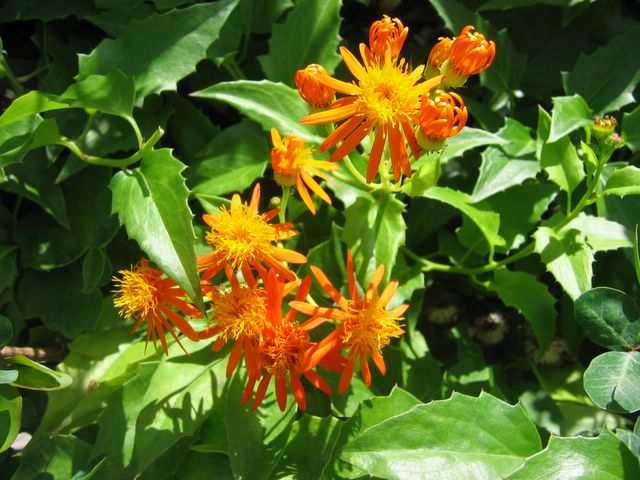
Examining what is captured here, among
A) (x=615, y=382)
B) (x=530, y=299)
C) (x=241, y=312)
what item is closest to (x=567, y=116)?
(x=530, y=299)

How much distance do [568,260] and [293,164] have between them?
575 mm

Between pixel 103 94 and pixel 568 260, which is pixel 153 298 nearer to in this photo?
pixel 103 94

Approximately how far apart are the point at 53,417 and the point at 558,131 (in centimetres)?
122

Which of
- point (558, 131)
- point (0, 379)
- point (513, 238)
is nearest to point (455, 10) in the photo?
point (558, 131)

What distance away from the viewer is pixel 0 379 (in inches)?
46.3

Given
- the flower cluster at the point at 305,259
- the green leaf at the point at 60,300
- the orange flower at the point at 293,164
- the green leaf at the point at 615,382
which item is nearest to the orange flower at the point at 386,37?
the flower cluster at the point at 305,259

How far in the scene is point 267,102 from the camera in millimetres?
1358

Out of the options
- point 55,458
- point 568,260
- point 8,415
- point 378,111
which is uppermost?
point 378,111

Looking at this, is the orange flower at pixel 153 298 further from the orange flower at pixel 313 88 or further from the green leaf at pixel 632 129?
the green leaf at pixel 632 129

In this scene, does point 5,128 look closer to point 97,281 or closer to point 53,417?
point 97,281

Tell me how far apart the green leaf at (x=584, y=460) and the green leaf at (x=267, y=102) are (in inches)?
29.0

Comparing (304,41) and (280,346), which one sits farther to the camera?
(304,41)

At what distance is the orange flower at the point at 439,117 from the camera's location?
41.1 inches

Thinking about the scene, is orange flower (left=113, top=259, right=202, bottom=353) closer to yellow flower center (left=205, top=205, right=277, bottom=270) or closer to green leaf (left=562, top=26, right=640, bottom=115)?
yellow flower center (left=205, top=205, right=277, bottom=270)
